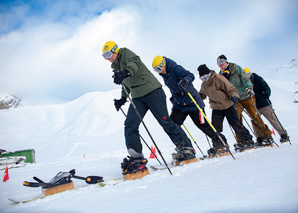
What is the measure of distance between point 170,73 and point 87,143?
2185 cm

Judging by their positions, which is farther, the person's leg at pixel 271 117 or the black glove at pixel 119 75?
the person's leg at pixel 271 117

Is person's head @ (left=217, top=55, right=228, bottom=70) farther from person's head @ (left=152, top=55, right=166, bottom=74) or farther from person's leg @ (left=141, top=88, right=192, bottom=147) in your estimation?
person's leg @ (left=141, top=88, right=192, bottom=147)

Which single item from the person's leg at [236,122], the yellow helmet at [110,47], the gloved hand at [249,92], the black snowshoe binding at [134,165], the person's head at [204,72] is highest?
the yellow helmet at [110,47]

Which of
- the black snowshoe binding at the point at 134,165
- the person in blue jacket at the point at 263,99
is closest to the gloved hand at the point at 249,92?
Answer: the person in blue jacket at the point at 263,99

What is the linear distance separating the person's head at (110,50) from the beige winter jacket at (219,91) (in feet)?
7.21

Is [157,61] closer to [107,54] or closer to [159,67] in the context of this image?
[159,67]

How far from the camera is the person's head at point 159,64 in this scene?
392cm

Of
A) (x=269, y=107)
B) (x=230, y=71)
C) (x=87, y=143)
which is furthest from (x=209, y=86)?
(x=87, y=143)

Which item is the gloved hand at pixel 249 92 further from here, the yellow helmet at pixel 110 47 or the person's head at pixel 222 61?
the yellow helmet at pixel 110 47

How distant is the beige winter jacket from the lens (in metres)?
4.36

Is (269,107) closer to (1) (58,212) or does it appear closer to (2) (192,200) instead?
(2) (192,200)

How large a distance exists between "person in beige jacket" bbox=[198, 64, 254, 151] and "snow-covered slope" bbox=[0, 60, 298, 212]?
0.94 metres

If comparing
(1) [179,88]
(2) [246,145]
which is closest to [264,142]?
(2) [246,145]

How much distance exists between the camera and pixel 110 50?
11.2 ft
